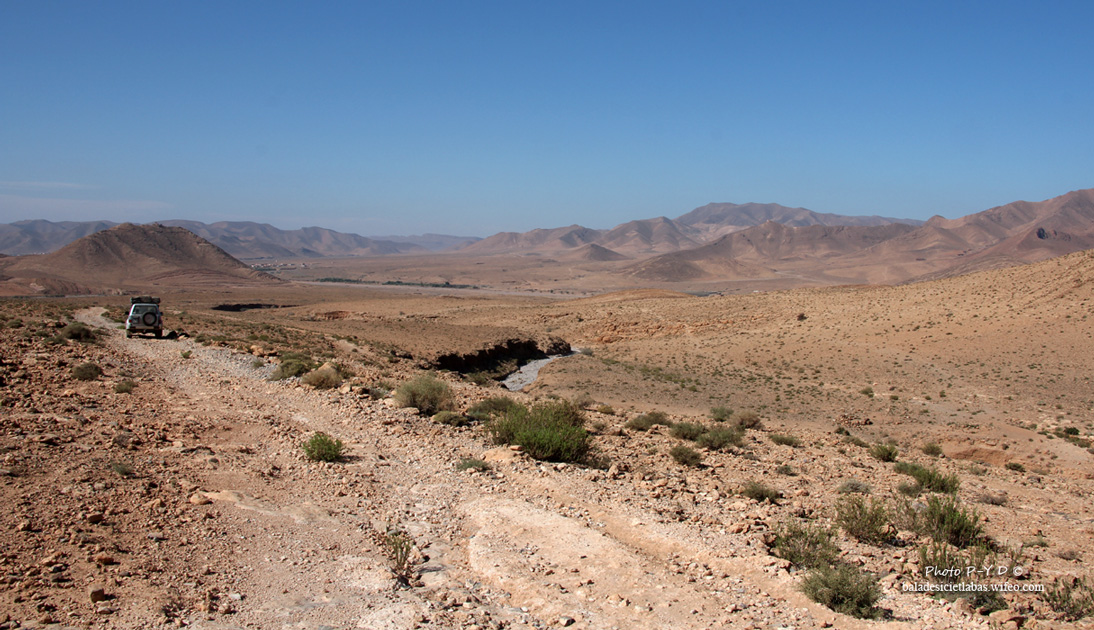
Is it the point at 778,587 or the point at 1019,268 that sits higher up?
the point at 1019,268

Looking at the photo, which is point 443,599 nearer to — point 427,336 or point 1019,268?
point 427,336

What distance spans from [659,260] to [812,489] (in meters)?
165

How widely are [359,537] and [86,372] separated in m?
9.48

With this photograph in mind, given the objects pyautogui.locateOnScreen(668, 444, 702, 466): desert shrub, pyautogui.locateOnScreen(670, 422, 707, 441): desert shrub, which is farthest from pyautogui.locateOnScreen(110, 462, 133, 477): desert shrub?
pyautogui.locateOnScreen(670, 422, 707, 441): desert shrub

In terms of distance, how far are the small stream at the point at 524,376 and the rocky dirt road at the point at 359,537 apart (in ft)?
59.4

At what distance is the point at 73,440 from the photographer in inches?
340

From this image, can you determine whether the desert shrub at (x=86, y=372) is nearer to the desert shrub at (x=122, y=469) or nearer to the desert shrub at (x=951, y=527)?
the desert shrub at (x=122, y=469)

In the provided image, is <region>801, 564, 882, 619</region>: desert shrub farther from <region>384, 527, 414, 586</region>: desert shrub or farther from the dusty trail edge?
<region>384, 527, 414, 586</region>: desert shrub

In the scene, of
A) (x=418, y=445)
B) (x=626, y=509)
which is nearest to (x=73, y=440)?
(x=418, y=445)

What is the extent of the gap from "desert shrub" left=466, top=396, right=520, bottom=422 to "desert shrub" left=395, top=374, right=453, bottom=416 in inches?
19.7

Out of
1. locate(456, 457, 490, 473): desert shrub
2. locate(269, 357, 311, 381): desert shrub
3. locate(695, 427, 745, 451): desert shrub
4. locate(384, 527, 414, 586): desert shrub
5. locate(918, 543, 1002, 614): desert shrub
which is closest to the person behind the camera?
locate(918, 543, 1002, 614): desert shrub

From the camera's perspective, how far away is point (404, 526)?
737 cm

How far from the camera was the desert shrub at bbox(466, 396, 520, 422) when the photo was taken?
506 inches

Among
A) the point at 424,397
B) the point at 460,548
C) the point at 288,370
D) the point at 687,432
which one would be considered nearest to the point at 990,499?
the point at 687,432
